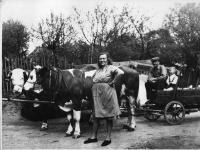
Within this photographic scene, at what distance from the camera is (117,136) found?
6.86 m

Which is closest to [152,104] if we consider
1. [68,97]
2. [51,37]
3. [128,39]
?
[68,97]

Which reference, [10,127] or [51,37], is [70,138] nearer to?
[10,127]

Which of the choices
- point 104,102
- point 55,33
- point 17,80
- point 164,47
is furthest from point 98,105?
point 164,47

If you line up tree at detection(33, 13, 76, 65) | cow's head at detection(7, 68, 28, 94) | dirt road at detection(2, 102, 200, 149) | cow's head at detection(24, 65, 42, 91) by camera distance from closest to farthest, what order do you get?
dirt road at detection(2, 102, 200, 149), cow's head at detection(24, 65, 42, 91), cow's head at detection(7, 68, 28, 94), tree at detection(33, 13, 76, 65)

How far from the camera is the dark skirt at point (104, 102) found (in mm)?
6090

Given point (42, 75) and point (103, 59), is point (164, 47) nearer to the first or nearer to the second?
point (42, 75)

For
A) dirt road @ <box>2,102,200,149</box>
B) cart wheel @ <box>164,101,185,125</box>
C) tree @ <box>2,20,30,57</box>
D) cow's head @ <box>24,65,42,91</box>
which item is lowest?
dirt road @ <box>2,102,200,149</box>

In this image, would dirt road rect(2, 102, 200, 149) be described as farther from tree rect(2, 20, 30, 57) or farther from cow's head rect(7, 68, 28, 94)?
tree rect(2, 20, 30, 57)

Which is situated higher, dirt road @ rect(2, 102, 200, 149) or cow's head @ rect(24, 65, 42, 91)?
cow's head @ rect(24, 65, 42, 91)

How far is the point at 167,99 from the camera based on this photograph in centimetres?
814

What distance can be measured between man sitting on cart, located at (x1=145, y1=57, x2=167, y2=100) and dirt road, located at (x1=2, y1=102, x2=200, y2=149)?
0.91 metres

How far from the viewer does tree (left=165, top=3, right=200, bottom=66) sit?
20277 mm

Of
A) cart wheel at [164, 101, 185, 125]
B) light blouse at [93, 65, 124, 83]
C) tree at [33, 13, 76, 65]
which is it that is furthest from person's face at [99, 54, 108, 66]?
tree at [33, 13, 76, 65]

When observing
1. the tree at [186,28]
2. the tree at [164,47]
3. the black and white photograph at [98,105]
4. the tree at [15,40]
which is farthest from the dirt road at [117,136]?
the tree at [164,47]
